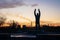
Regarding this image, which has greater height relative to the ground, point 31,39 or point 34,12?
point 34,12

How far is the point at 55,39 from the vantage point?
19547 millimetres

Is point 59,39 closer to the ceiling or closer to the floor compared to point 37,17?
closer to the floor

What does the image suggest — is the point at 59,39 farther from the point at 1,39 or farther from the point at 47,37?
the point at 1,39

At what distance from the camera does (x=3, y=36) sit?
65.1ft

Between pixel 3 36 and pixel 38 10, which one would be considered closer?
pixel 3 36

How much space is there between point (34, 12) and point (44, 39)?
18234 millimetres

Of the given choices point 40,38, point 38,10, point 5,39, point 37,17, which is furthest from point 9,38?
point 37,17

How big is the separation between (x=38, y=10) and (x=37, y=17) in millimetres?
3583

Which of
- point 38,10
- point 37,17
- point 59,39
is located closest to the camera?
point 59,39

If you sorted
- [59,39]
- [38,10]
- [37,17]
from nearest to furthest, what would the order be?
[59,39]
[38,10]
[37,17]

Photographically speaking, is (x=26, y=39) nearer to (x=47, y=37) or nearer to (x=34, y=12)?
(x=47, y=37)

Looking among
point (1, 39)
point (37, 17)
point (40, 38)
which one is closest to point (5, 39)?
point (1, 39)

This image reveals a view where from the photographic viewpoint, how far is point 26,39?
770 inches

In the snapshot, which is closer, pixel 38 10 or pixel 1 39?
pixel 1 39
